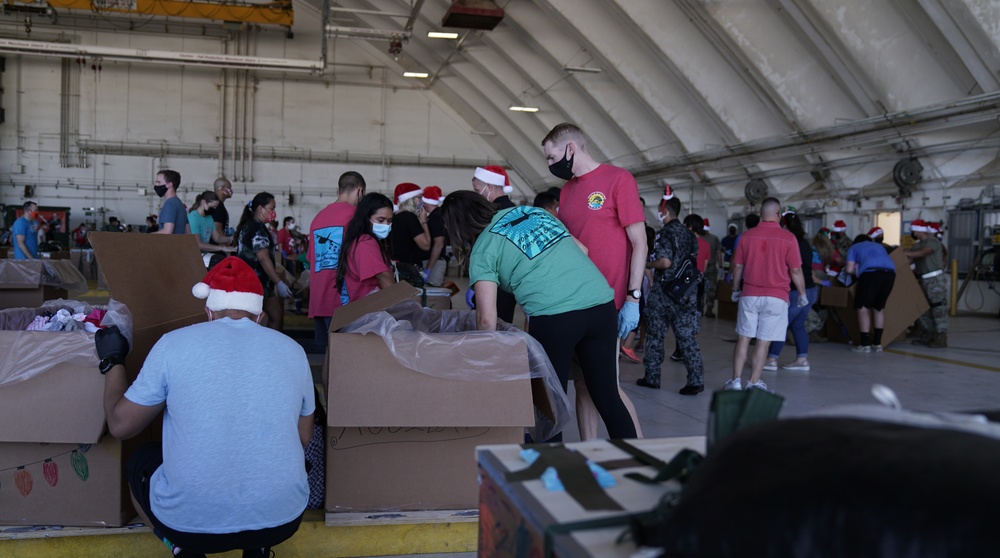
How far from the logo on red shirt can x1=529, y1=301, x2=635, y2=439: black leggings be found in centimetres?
54

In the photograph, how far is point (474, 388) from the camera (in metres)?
2.34

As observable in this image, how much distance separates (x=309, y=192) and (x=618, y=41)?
11.5m

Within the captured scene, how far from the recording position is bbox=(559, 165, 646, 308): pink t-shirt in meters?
3.18

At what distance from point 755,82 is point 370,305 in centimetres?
1168

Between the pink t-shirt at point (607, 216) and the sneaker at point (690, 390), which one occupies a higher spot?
the pink t-shirt at point (607, 216)

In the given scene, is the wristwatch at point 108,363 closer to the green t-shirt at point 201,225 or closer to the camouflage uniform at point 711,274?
the green t-shirt at point 201,225

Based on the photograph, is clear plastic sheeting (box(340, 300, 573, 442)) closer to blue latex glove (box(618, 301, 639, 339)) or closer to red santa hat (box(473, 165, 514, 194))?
blue latex glove (box(618, 301, 639, 339))

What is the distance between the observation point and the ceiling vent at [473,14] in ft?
44.5

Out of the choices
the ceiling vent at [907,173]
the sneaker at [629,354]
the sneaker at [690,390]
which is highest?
the ceiling vent at [907,173]

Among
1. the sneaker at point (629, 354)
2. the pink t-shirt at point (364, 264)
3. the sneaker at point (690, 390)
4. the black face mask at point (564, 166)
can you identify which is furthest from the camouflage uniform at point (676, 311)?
the pink t-shirt at point (364, 264)

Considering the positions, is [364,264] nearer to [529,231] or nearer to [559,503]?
[529,231]

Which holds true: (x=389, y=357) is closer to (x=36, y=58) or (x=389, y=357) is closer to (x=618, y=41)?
(x=618, y=41)

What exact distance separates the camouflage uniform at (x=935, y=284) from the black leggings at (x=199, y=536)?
27.9ft

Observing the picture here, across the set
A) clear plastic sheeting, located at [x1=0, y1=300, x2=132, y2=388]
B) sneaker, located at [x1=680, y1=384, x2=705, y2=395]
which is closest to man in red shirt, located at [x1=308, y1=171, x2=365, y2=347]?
clear plastic sheeting, located at [x1=0, y1=300, x2=132, y2=388]
